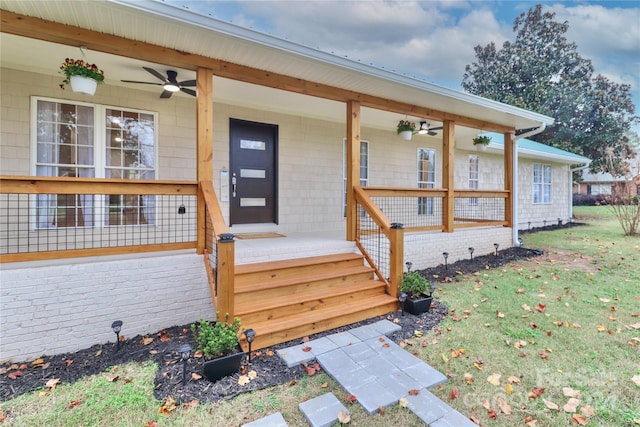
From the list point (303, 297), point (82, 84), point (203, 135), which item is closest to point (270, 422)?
point (303, 297)

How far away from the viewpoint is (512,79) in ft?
65.4

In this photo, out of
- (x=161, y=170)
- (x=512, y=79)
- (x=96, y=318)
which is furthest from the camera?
(x=512, y=79)

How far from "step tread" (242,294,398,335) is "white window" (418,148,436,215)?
4.82m

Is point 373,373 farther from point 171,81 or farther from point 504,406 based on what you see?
point 171,81

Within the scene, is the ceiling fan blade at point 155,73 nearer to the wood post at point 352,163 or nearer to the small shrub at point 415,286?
the wood post at point 352,163

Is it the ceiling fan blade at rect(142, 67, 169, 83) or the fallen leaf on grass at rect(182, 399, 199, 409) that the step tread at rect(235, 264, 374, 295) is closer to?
the fallen leaf on grass at rect(182, 399, 199, 409)

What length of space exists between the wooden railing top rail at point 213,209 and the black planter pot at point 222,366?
41.7 inches

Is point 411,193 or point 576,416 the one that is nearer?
point 576,416

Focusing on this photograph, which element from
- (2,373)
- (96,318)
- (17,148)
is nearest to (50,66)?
(17,148)

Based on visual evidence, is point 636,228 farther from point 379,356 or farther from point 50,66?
point 50,66

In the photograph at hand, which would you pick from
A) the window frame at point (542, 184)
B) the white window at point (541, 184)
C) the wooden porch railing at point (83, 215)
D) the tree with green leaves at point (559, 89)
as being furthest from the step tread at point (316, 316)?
the tree with green leaves at point (559, 89)

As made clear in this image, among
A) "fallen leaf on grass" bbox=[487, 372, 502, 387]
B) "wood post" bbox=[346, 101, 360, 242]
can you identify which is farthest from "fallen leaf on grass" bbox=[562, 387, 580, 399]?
"wood post" bbox=[346, 101, 360, 242]

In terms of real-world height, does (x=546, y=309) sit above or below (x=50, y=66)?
below

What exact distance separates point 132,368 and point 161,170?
3.18 metres
